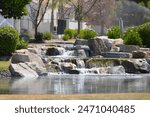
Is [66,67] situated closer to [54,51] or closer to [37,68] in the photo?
[37,68]

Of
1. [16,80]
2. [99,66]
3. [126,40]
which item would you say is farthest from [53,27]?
[16,80]

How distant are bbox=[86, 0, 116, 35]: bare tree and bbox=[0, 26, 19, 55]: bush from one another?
36.2 metres

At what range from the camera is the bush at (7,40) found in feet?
84.3

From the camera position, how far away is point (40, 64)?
25078 millimetres

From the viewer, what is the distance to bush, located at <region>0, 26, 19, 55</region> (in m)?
25.7

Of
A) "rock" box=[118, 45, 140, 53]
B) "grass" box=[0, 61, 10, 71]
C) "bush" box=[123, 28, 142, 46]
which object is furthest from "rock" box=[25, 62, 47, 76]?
"bush" box=[123, 28, 142, 46]

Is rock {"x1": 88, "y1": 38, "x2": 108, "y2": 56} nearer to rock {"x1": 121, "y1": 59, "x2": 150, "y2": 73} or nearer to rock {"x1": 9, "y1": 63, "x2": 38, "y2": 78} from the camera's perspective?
rock {"x1": 121, "y1": 59, "x2": 150, "y2": 73}

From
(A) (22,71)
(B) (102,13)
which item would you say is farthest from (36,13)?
(A) (22,71)

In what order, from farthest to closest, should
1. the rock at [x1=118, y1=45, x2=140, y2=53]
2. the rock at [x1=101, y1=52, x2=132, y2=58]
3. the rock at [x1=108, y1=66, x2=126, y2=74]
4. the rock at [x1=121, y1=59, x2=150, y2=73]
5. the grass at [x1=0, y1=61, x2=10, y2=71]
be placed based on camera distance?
the rock at [x1=118, y1=45, x2=140, y2=53], the rock at [x1=101, y1=52, x2=132, y2=58], the rock at [x1=121, y1=59, x2=150, y2=73], the rock at [x1=108, y1=66, x2=126, y2=74], the grass at [x1=0, y1=61, x2=10, y2=71]

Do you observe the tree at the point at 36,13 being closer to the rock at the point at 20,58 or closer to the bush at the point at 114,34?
the bush at the point at 114,34

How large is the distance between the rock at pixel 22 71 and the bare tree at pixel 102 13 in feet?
127

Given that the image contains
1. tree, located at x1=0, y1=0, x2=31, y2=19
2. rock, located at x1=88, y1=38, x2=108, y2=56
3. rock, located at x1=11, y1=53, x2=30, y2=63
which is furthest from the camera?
rock, located at x1=88, y1=38, x2=108, y2=56

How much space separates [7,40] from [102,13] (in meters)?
39.5

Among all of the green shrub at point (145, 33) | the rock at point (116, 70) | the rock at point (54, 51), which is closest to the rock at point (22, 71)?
the rock at point (116, 70)
